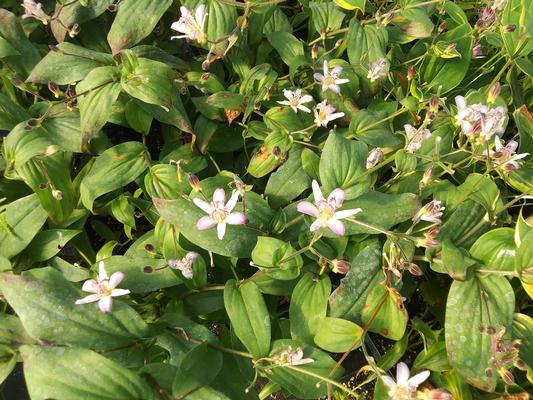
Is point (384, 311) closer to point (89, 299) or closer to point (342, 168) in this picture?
point (342, 168)

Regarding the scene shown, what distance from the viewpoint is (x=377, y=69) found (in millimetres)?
1489

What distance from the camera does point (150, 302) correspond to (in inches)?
53.5

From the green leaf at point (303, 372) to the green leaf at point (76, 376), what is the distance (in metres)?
0.32

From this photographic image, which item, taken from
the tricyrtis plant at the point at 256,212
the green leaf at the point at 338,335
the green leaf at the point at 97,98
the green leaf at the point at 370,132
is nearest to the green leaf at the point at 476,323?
the tricyrtis plant at the point at 256,212

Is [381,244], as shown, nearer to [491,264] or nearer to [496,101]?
[491,264]

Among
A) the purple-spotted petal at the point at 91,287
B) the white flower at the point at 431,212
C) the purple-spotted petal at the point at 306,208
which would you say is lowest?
the purple-spotted petal at the point at 91,287

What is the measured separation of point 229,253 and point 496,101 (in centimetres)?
96

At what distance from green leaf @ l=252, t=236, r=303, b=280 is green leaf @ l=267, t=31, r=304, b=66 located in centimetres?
70

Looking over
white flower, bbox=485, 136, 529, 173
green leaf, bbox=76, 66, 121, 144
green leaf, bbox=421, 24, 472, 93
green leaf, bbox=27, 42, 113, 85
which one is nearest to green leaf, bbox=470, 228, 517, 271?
white flower, bbox=485, 136, 529, 173

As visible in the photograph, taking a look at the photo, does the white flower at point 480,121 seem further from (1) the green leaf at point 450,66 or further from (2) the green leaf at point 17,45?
(2) the green leaf at point 17,45

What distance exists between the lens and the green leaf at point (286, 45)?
162cm

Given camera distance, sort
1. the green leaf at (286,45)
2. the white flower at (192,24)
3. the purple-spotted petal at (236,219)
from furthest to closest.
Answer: the green leaf at (286,45), the white flower at (192,24), the purple-spotted petal at (236,219)

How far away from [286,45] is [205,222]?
30.7 inches

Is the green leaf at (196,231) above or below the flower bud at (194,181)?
below
